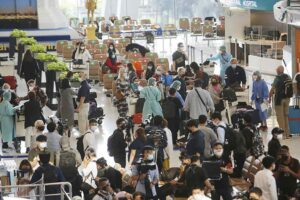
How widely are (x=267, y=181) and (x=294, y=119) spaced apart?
25.5 feet

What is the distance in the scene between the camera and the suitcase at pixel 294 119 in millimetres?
23016

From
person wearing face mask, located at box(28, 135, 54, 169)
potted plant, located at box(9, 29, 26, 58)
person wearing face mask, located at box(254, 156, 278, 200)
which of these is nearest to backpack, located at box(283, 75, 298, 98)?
person wearing face mask, located at box(28, 135, 54, 169)

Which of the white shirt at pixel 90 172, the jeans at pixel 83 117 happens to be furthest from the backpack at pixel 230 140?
the jeans at pixel 83 117

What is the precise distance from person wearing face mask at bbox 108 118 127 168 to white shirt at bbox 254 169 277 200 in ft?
12.3

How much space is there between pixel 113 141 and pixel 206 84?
619cm

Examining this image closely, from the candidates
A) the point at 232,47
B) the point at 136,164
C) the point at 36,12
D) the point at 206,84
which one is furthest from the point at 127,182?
the point at 36,12

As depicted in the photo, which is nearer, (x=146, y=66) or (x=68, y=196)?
(x=68, y=196)

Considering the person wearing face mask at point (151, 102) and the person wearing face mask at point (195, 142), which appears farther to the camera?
the person wearing face mask at point (151, 102)

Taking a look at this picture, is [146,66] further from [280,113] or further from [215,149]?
[215,149]

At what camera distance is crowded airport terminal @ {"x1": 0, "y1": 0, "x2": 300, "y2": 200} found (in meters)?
16.3

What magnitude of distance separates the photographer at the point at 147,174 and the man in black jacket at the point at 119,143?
1.90 metres

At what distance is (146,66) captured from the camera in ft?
96.0

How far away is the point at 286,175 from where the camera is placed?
16.4m

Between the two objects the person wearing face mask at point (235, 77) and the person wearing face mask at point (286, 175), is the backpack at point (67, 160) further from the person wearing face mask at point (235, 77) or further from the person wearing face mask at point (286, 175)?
the person wearing face mask at point (235, 77)
